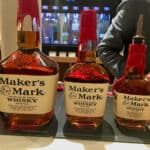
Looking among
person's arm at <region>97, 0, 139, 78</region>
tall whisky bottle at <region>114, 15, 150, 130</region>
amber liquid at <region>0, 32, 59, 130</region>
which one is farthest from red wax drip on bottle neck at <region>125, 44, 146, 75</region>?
person's arm at <region>97, 0, 139, 78</region>

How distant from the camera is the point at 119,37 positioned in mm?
1052

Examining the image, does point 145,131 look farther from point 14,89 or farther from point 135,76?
point 14,89

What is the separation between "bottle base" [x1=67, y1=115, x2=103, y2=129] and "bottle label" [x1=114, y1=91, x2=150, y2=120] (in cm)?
3

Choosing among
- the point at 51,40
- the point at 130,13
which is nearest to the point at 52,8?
the point at 51,40

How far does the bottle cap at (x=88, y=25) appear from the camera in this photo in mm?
375

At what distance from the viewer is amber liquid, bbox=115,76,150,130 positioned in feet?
1.28

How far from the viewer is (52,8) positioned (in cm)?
187

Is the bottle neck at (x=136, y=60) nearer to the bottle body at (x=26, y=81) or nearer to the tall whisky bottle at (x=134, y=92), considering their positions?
the tall whisky bottle at (x=134, y=92)

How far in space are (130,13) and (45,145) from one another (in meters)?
0.76

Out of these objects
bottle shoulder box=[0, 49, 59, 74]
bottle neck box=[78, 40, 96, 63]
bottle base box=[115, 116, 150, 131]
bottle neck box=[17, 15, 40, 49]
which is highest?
bottle neck box=[17, 15, 40, 49]

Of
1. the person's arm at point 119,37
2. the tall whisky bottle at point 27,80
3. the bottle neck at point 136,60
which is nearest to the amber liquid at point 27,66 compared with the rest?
the tall whisky bottle at point 27,80

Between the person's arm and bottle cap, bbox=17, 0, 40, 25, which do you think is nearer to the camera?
bottle cap, bbox=17, 0, 40, 25

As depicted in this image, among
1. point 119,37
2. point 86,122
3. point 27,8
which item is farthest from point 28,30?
point 119,37

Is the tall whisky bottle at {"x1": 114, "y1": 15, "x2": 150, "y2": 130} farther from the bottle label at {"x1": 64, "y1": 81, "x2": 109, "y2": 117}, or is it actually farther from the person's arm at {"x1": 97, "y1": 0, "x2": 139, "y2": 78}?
the person's arm at {"x1": 97, "y1": 0, "x2": 139, "y2": 78}
